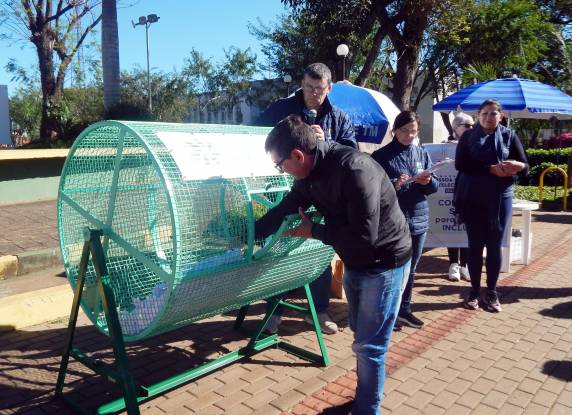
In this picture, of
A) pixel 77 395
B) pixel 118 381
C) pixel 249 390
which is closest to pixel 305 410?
pixel 249 390

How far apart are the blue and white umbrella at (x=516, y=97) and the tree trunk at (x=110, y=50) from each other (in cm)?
894

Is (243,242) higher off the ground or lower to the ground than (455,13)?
lower

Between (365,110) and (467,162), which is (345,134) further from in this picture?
(365,110)

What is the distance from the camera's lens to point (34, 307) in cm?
448

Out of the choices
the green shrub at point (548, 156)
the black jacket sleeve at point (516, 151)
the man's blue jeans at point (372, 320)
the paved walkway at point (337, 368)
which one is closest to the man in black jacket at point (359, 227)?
the man's blue jeans at point (372, 320)

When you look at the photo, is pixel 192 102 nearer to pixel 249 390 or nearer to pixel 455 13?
pixel 455 13

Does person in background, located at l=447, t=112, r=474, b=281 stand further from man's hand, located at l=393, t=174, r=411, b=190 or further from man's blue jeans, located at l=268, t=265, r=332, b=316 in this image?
man's blue jeans, located at l=268, t=265, r=332, b=316

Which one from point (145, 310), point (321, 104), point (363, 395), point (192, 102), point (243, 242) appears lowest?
point (363, 395)

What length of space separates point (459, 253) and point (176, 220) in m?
4.77

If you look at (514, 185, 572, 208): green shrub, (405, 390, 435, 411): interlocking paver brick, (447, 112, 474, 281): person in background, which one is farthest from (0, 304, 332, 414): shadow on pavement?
(514, 185, 572, 208): green shrub

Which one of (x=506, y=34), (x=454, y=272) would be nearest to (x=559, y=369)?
(x=454, y=272)

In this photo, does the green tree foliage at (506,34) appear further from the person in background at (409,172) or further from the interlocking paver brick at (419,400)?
the interlocking paver brick at (419,400)

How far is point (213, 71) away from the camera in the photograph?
1742 inches

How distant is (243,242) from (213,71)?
4352cm
